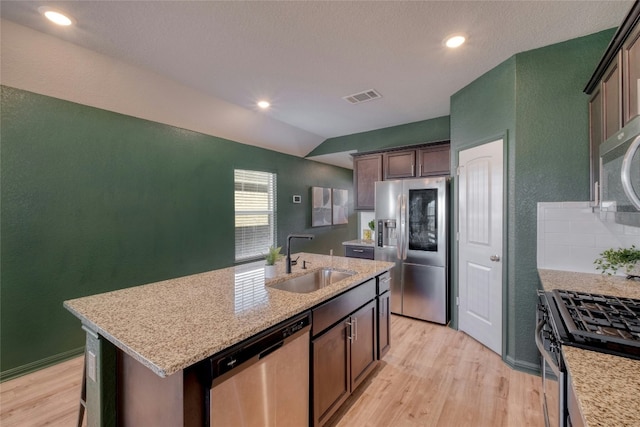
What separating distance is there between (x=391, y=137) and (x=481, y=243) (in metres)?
2.25

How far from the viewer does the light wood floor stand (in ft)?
6.12

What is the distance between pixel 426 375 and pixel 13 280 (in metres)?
3.63

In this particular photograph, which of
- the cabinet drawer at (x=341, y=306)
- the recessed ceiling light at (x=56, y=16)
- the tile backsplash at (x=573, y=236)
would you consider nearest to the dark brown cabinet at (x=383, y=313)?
the cabinet drawer at (x=341, y=306)

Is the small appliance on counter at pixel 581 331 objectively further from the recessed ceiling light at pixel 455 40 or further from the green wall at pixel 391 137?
the green wall at pixel 391 137

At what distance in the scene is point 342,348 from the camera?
186 centimetres

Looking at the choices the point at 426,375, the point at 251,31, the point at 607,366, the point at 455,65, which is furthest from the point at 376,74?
the point at 426,375

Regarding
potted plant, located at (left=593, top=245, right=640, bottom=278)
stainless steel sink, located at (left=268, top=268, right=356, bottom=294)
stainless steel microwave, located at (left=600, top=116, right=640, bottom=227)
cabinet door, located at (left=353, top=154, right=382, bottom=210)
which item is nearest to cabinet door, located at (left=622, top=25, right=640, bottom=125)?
stainless steel microwave, located at (left=600, top=116, right=640, bottom=227)

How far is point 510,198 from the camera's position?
247 cm

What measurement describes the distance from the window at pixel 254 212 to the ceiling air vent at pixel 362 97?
1972mm

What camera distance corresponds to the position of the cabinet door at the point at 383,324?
2.37 metres

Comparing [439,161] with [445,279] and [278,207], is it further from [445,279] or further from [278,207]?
[278,207]

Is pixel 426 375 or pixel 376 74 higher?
pixel 376 74

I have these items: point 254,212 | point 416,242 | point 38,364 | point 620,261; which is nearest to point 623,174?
point 620,261

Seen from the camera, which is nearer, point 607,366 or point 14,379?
point 607,366
